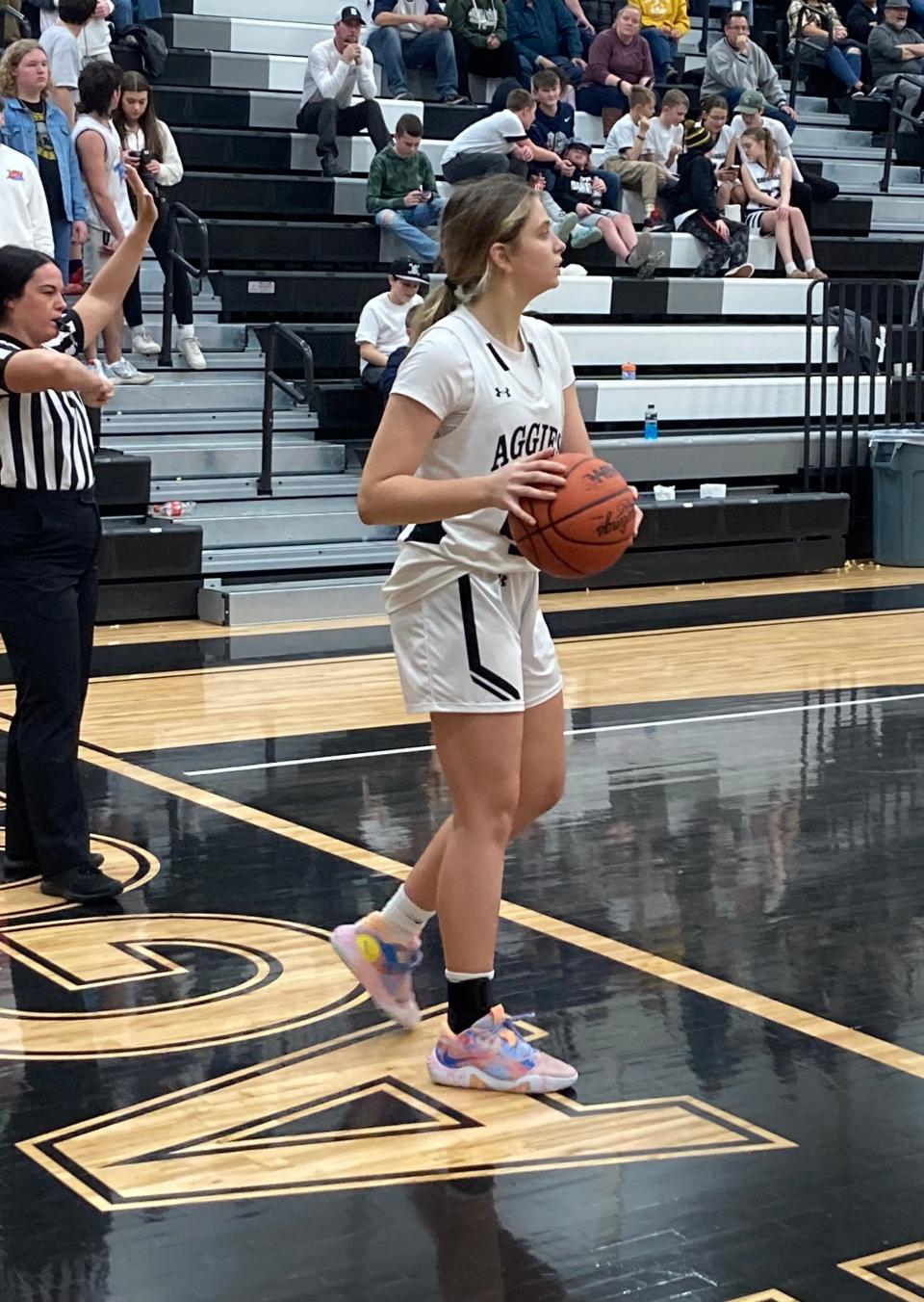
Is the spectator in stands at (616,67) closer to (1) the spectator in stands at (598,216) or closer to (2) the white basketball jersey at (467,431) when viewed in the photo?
(1) the spectator in stands at (598,216)

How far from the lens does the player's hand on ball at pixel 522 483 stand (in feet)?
11.8

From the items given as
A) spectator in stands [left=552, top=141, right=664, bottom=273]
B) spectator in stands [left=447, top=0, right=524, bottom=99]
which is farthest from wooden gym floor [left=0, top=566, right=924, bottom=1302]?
spectator in stands [left=447, top=0, right=524, bottom=99]

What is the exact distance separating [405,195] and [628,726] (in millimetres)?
7011

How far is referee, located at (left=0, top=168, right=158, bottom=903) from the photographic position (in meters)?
5.06

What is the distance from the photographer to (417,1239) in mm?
3250

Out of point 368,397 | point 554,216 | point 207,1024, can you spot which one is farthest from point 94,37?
point 207,1024

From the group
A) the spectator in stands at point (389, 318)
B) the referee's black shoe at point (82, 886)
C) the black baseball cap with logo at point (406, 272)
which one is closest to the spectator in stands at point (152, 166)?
the spectator in stands at point (389, 318)

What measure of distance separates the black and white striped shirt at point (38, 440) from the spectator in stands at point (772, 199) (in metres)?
11.3

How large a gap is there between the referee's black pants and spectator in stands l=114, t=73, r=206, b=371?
6.16 meters

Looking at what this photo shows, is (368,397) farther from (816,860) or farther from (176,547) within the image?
(816,860)

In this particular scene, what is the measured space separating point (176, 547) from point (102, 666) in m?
1.56

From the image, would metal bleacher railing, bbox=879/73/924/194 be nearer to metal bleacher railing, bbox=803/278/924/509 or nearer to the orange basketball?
metal bleacher railing, bbox=803/278/924/509

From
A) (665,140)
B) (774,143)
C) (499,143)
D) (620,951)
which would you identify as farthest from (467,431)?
(774,143)

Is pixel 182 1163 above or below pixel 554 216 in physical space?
below
